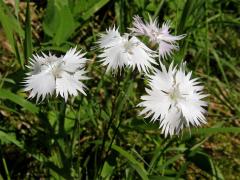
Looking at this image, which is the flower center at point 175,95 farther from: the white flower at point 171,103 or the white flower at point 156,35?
the white flower at point 156,35

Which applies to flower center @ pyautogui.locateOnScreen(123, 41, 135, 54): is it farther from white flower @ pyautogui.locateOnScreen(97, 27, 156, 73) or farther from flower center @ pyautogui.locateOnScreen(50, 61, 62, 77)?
flower center @ pyautogui.locateOnScreen(50, 61, 62, 77)

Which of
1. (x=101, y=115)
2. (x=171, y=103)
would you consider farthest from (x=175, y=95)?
(x=101, y=115)

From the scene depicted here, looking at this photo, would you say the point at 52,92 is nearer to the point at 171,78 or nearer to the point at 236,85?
the point at 171,78

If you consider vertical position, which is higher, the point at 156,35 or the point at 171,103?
the point at 156,35

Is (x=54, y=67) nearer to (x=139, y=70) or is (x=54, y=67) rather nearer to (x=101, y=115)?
(x=139, y=70)

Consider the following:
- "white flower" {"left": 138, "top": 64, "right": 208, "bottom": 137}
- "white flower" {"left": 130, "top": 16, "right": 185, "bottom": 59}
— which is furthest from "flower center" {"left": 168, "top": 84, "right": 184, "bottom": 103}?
"white flower" {"left": 130, "top": 16, "right": 185, "bottom": 59}
